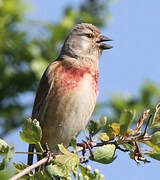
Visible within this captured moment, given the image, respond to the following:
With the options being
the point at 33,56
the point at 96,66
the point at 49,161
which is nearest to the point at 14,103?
the point at 33,56

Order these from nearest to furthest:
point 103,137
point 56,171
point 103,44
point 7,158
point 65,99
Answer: point 7,158 → point 56,171 → point 103,137 → point 65,99 → point 103,44

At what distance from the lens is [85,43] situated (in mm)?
6043

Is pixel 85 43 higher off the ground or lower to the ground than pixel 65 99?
higher

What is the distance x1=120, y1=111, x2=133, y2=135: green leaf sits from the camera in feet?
9.59

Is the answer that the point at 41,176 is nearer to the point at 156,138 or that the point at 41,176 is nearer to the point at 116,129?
the point at 116,129

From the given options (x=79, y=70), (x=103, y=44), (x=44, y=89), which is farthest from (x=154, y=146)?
(x=103, y=44)

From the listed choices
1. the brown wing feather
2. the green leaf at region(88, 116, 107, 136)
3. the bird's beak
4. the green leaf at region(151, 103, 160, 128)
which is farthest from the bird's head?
the green leaf at region(151, 103, 160, 128)

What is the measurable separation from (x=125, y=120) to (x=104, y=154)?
0.27m

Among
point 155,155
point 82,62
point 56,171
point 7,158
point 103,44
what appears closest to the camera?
point 7,158

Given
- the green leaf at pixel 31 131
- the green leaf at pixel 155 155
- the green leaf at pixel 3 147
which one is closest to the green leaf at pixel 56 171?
the green leaf at pixel 31 131

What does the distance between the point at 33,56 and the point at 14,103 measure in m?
0.70

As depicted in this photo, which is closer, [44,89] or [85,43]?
[44,89]

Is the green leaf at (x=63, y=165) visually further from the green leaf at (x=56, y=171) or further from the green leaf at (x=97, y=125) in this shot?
the green leaf at (x=97, y=125)

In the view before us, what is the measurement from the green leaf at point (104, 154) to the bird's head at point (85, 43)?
276cm
